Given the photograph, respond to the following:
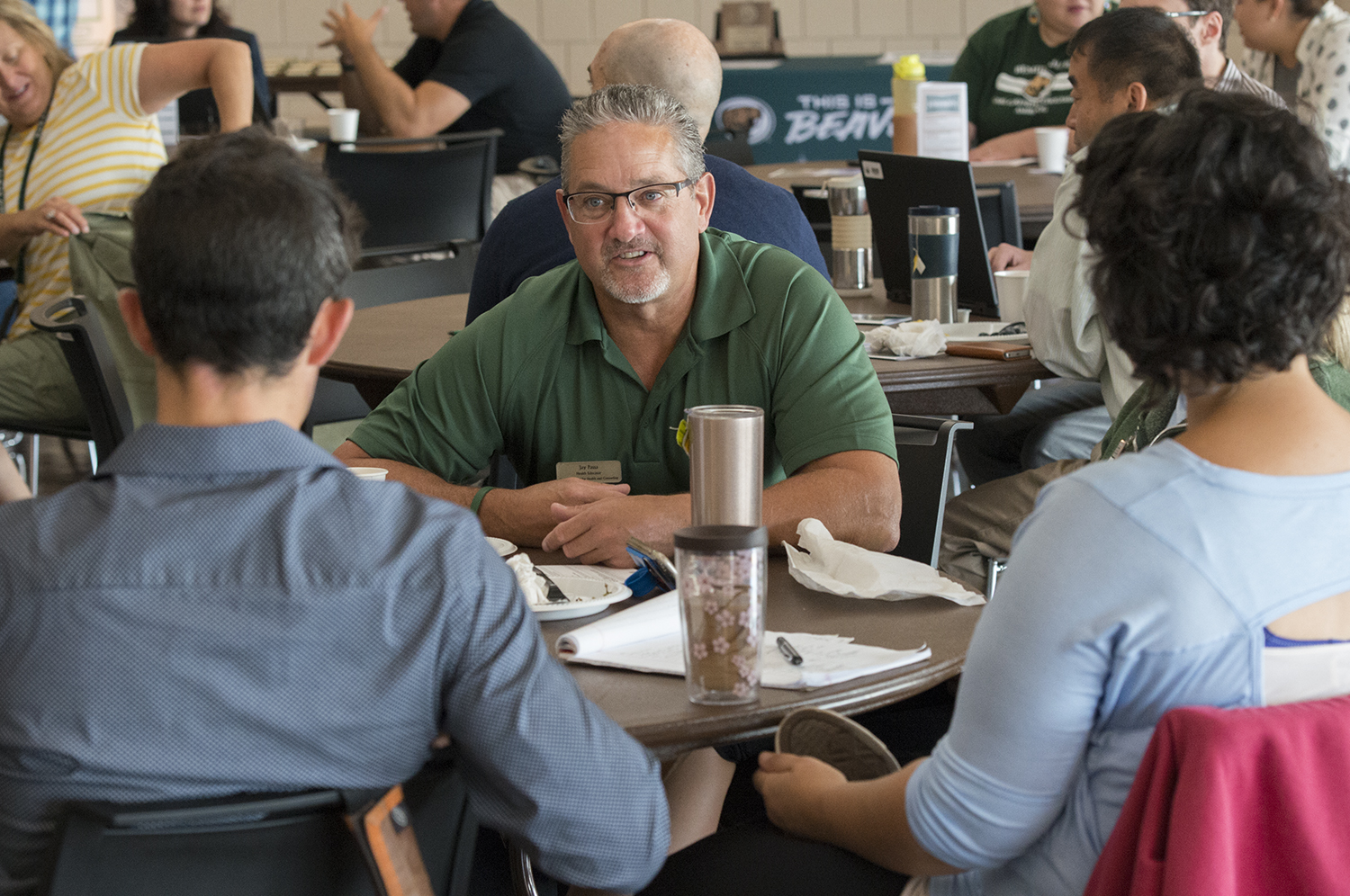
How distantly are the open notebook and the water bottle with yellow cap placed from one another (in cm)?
282

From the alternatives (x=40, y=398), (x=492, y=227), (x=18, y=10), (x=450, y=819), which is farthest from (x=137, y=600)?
(x=18, y=10)

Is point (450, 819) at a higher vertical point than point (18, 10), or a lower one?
lower

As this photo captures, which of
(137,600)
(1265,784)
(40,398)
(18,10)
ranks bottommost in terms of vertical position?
(40,398)

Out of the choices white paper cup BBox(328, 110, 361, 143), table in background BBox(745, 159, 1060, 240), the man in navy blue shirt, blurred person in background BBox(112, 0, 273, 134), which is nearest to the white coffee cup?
the man in navy blue shirt

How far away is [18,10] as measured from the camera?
11.3 feet

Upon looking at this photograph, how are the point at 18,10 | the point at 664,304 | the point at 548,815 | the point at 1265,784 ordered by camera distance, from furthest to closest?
1. the point at 18,10
2. the point at 664,304
3. the point at 548,815
4. the point at 1265,784

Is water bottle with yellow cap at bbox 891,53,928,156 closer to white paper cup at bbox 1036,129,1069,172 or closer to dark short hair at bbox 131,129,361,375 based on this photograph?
white paper cup at bbox 1036,129,1069,172

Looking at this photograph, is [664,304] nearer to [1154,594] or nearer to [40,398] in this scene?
[1154,594]

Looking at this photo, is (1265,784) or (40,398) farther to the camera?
(40,398)

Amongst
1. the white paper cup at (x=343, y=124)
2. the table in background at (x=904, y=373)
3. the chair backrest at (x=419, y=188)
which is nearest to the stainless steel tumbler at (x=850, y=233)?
the table in background at (x=904, y=373)

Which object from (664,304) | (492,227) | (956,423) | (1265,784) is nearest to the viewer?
(1265,784)

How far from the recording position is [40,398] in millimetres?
3244

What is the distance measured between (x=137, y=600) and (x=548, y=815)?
330 mm

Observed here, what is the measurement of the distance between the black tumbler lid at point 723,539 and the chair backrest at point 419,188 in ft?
10.2
